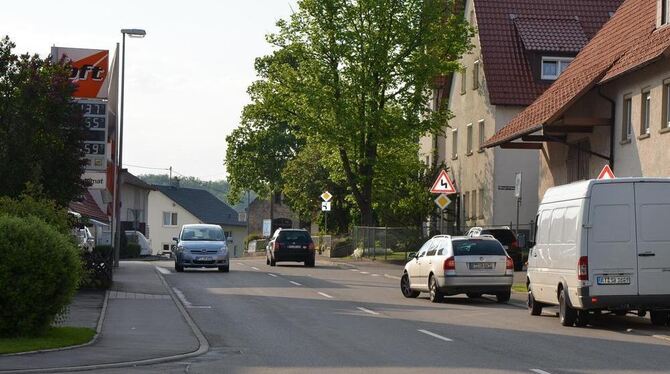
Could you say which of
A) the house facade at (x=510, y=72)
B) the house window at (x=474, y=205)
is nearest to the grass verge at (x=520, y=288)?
the house facade at (x=510, y=72)

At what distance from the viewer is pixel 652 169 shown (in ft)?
115

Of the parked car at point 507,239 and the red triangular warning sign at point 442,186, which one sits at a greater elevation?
the red triangular warning sign at point 442,186

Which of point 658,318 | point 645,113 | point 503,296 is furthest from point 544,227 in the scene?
→ point 645,113

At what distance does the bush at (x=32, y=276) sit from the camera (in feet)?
57.2

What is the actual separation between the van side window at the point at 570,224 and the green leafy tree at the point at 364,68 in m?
35.2

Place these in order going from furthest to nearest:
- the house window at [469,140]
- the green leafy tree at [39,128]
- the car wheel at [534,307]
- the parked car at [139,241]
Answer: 1. the parked car at [139,241]
2. the house window at [469,140]
3. the green leafy tree at [39,128]
4. the car wheel at [534,307]

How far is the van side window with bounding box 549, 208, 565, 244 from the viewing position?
22703 mm

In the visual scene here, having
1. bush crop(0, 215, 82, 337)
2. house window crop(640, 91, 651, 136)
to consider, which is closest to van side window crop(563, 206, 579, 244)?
bush crop(0, 215, 82, 337)

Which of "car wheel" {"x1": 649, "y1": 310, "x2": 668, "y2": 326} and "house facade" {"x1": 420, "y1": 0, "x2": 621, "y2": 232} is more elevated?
"house facade" {"x1": 420, "y1": 0, "x2": 621, "y2": 232}

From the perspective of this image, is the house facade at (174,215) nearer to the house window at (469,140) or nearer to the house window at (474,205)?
the house window at (469,140)

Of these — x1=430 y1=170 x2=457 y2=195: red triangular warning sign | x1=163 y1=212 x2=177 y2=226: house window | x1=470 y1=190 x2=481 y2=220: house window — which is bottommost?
x1=430 y1=170 x2=457 y2=195: red triangular warning sign

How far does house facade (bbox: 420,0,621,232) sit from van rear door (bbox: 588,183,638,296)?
32.8 metres

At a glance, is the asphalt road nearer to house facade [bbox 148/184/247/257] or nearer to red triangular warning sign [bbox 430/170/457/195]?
red triangular warning sign [bbox 430/170/457/195]

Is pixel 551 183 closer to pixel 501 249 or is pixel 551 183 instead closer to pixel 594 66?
pixel 594 66
